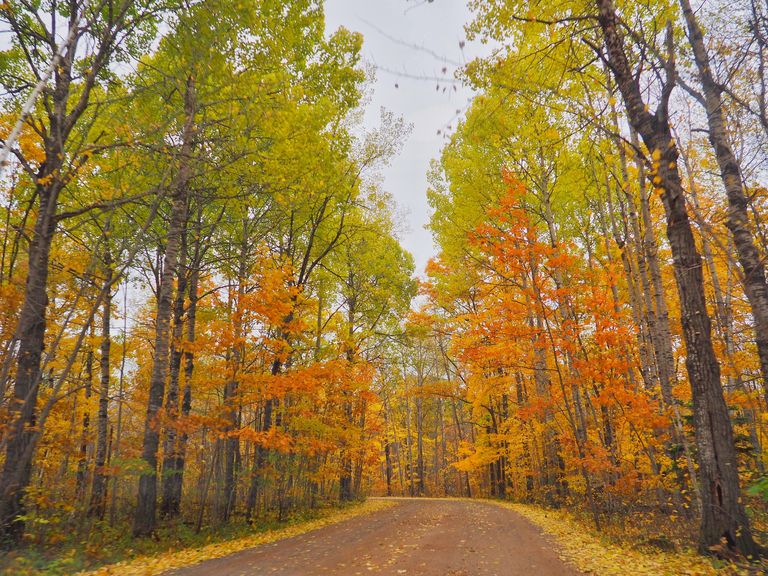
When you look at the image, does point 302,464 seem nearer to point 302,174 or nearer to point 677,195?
point 302,174

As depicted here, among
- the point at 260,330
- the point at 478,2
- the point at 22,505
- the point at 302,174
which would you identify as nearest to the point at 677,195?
the point at 478,2

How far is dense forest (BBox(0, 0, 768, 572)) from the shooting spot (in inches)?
213

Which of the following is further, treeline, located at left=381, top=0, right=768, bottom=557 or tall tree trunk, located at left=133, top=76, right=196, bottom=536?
tall tree trunk, located at left=133, top=76, right=196, bottom=536

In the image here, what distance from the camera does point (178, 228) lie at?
28.6 feet

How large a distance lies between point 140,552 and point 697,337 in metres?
9.09

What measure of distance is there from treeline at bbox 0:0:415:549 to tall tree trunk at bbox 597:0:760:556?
17.4 feet

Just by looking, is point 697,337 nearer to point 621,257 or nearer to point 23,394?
point 621,257

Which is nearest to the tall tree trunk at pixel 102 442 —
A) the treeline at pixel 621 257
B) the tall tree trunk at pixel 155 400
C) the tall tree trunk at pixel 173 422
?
the tall tree trunk at pixel 173 422

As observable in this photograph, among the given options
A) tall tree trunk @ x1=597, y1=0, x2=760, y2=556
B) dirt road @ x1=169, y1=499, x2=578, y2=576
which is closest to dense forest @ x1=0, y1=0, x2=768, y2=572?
tall tree trunk @ x1=597, y1=0, x2=760, y2=556

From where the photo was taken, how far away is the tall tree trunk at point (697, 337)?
16.1 feet

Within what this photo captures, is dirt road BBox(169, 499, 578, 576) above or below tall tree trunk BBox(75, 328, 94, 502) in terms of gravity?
below

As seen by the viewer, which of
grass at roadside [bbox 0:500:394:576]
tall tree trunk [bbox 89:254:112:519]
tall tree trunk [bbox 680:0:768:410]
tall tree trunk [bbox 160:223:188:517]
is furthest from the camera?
tall tree trunk [bbox 89:254:112:519]

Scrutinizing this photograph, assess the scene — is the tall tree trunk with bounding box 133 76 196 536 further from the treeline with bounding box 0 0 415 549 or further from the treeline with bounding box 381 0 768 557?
the treeline with bounding box 381 0 768 557

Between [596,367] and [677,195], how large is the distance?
448cm
